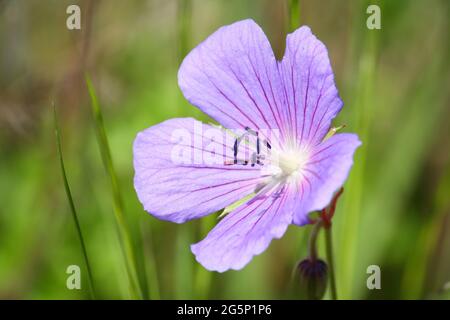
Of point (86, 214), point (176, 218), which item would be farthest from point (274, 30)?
point (176, 218)

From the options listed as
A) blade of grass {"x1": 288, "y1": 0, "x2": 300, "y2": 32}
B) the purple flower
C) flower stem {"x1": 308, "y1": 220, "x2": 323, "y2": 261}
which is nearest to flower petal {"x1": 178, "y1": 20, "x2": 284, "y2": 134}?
the purple flower

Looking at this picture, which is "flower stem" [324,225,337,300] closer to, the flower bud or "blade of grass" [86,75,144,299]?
the flower bud

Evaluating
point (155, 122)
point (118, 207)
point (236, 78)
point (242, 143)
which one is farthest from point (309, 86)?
point (155, 122)

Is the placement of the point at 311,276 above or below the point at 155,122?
below

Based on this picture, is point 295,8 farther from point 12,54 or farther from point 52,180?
point 12,54

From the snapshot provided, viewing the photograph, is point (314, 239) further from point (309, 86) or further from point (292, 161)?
point (309, 86)

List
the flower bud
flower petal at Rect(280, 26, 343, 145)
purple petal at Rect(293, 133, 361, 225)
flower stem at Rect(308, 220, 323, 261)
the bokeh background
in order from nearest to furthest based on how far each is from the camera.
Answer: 1. purple petal at Rect(293, 133, 361, 225)
2. flower petal at Rect(280, 26, 343, 145)
3. flower stem at Rect(308, 220, 323, 261)
4. the flower bud
5. the bokeh background

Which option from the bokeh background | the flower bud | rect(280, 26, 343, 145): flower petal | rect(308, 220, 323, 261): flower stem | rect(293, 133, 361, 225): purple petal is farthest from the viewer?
the bokeh background
